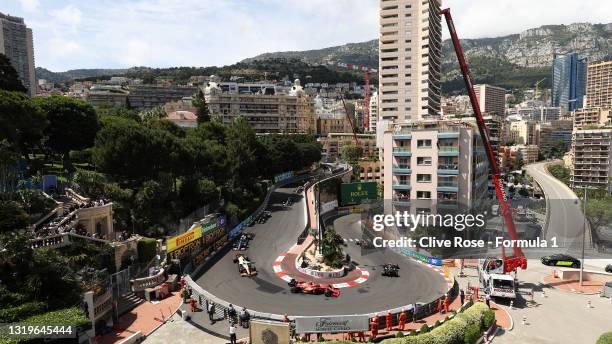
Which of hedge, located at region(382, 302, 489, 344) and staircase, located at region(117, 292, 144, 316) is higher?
hedge, located at region(382, 302, 489, 344)

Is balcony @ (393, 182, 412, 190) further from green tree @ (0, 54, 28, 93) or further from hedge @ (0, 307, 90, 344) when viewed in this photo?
green tree @ (0, 54, 28, 93)

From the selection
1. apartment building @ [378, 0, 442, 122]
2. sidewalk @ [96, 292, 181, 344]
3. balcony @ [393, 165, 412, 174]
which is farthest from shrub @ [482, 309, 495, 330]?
apartment building @ [378, 0, 442, 122]

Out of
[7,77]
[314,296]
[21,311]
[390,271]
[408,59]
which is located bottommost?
[314,296]

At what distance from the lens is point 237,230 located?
53.8 m

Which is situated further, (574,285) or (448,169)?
(448,169)

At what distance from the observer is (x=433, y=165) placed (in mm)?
52906

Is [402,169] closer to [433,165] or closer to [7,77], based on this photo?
[433,165]

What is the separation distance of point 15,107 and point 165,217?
1949 centimetres

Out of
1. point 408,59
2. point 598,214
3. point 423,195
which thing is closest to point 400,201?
point 423,195

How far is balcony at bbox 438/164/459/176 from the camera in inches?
2032

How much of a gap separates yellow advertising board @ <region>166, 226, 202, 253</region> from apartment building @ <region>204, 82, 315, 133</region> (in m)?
104

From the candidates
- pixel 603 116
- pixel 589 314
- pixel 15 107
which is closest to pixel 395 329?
pixel 589 314

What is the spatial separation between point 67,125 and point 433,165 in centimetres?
5058

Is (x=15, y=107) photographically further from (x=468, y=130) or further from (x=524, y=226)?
(x=524, y=226)
